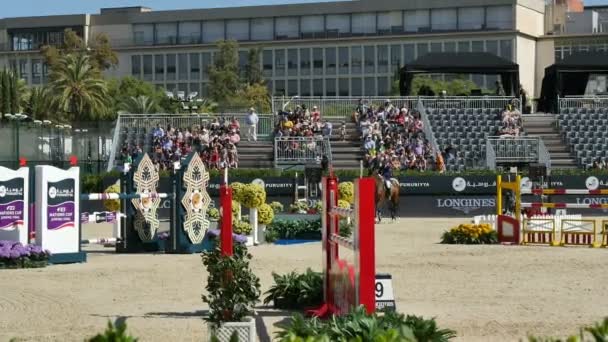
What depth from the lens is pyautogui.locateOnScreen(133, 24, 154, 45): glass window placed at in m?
98.1

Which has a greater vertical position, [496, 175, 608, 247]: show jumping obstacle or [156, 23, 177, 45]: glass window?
[156, 23, 177, 45]: glass window

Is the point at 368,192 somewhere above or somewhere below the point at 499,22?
below

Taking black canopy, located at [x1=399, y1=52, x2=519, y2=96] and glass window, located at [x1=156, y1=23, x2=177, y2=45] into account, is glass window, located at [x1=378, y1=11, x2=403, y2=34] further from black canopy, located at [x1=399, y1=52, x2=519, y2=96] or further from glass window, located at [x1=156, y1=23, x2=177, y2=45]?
black canopy, located at [x1=399, y1=52, x2=519, y2=96]

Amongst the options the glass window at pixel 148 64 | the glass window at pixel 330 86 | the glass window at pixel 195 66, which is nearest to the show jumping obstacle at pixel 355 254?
the glass window at pixel 330 86

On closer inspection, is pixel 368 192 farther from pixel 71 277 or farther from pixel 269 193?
pixel 269 193

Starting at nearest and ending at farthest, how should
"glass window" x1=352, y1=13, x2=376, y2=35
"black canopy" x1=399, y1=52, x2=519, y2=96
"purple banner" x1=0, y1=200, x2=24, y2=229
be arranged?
"purple banner" x1=0, y1=200, x2=24, y2=229 < "black canopy" x1=399, y1=52, x2=519, y2=96 < "glass window" x1=352, y1=13, x2=376, y2=35

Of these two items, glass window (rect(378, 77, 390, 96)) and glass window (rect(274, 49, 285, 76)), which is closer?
glass window (rect(378, 77, 390, 96))

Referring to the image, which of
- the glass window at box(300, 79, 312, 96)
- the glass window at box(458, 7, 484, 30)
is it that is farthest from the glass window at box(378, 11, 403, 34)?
the glass window at box(300, 79, 312, 96)

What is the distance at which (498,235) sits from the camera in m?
26.4

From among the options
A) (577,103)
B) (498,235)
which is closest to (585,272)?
(498,235)

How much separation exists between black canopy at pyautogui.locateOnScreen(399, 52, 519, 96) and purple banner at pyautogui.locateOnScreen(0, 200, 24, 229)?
33.0 metres

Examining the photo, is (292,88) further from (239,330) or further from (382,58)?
(239,330)

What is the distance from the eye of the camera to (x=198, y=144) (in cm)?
4703

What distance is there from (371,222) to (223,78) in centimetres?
7569
